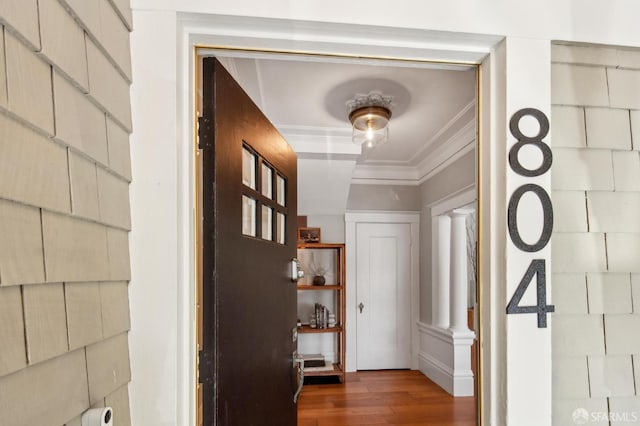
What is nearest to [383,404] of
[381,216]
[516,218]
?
[381,216]

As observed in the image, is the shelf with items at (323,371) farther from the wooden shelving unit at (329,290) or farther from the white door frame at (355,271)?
the white door frame at (355,271)

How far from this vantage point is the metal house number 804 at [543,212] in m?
1.15

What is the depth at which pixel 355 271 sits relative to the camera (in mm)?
4727

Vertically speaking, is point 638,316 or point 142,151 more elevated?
point 142,151

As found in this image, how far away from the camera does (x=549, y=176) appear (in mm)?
1184

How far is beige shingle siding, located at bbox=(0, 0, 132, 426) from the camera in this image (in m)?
0.57

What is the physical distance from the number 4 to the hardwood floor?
2391 millimetres

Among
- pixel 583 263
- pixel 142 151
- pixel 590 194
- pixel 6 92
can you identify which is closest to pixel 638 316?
pixel 583 263

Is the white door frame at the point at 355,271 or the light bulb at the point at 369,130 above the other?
the light bulb at the point at 369,130

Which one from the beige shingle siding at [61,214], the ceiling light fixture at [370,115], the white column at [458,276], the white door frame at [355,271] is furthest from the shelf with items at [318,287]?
the beige shingle siding at [61,214]

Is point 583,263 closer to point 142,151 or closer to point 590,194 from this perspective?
point 590,194

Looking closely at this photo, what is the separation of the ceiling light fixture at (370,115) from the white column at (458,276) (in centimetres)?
148

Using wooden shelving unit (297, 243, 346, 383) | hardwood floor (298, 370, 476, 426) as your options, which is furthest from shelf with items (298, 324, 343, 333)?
hardwood floor (298, 370, 476, 426)

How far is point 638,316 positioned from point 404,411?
2.65 m
